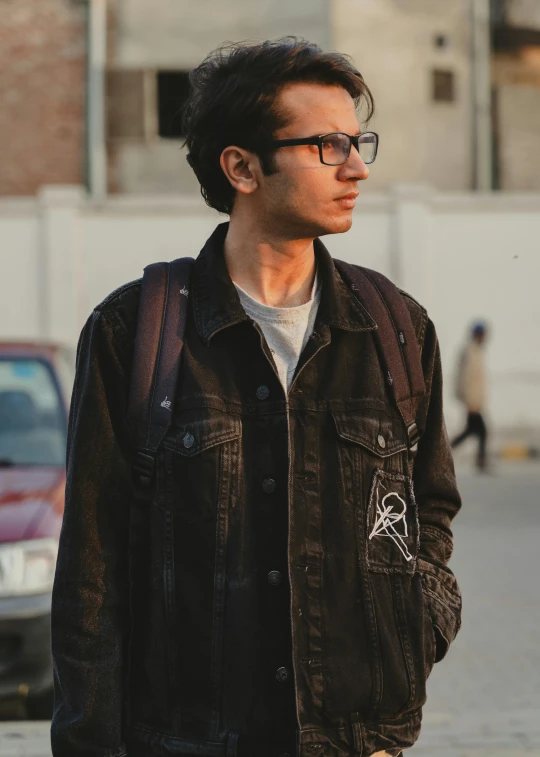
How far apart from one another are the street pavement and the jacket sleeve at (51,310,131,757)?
2294 millimetres

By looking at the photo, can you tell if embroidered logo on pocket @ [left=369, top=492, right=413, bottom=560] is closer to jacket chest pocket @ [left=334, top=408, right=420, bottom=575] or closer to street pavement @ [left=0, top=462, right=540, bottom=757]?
jacket chest pocket @ [left=334, top=408, right=420, bottom=575]

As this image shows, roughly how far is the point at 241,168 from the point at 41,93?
19350 mm

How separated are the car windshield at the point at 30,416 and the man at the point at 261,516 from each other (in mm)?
3556

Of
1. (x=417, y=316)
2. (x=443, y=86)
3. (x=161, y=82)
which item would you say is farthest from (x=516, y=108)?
(x=417, y=316)

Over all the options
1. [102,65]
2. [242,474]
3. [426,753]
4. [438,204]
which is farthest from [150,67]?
[242,474]

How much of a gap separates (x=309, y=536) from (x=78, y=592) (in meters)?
0.41

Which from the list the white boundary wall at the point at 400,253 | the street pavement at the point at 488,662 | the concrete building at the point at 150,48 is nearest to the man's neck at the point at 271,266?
the street pavement at the point at 488,662

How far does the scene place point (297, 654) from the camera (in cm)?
213

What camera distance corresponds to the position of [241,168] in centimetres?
238

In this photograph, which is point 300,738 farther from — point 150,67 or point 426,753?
point 150,67

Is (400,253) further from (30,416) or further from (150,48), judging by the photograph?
(30,416)

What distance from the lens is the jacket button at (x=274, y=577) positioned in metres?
2.14

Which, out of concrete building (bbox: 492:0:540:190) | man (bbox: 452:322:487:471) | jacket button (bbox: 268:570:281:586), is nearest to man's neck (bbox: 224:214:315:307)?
jacket button (bbox: 268:570:281:586)

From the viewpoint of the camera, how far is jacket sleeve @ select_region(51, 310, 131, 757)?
217cm
